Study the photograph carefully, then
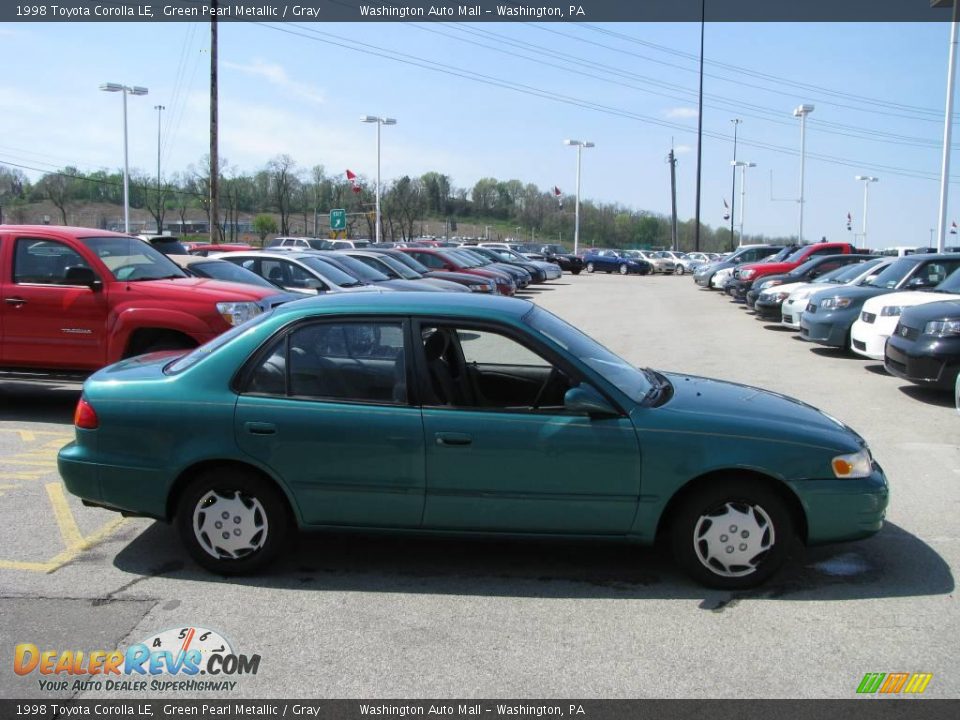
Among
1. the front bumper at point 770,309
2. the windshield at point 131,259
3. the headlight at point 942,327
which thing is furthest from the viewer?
the front bumper at point 770,309

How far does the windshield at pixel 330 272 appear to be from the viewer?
549 inches

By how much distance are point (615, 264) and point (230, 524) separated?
47083 mm

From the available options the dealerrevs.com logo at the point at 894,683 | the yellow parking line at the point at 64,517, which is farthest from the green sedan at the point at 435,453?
the dealerrevs.com logo at the point at 894,683

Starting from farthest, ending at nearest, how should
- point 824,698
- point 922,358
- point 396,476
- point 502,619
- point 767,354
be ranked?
point 767,354 < point 922,358 < point 396,476 < point 502,619 < point 824,698

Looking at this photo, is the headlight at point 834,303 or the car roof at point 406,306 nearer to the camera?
the car roof at point 406,306

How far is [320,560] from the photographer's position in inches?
193

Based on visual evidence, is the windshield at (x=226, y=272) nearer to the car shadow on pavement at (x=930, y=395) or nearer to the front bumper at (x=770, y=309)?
the car shadow on pavement at (x=930, y=395)

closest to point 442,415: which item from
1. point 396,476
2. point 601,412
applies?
point 396,476

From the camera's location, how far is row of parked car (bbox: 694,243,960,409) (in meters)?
9.54

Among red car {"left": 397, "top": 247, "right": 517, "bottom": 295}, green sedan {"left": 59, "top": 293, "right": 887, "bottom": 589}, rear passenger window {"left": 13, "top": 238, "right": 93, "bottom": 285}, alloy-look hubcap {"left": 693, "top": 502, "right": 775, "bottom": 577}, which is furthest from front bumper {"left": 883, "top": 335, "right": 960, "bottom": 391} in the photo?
red car {"left": 397, "top": 247, "right": 517, "bottom": 295}

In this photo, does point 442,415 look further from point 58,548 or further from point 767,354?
point 767,354

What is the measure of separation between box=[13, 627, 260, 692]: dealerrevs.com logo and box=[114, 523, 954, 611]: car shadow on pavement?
0.72 meters

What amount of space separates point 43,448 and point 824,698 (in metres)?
6.55

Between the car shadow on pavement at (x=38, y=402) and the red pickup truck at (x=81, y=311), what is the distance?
425mm
